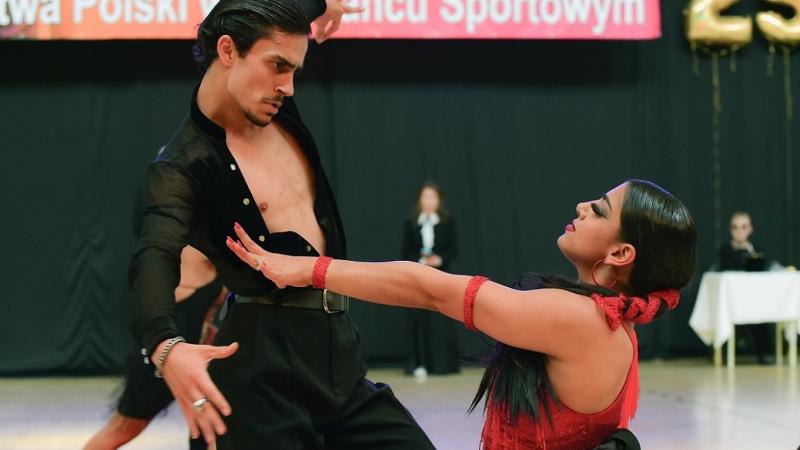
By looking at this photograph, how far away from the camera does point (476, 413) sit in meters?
6.36

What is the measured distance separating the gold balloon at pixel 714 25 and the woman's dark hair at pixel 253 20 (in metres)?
7.18

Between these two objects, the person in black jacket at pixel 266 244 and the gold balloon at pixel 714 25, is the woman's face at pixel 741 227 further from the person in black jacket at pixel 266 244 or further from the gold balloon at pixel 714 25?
the person in black jacket at pixel 266 244

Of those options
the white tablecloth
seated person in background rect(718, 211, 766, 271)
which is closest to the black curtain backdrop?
the white tablecloth

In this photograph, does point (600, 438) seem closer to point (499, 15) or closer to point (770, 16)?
point (499, 15)

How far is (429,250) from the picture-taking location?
7.96m

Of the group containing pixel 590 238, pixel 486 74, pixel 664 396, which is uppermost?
pixel 486 74

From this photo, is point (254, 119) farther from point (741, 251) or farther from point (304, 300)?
point (741, 251)

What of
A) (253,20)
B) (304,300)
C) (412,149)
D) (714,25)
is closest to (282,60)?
(253,20)

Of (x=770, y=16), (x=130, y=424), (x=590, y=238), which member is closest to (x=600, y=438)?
(x=590, y=238)

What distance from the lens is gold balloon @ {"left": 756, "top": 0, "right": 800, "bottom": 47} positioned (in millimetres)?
8922

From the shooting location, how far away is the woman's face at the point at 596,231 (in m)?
2.23

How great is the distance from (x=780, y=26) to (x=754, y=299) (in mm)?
2503

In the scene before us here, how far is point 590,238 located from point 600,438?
0.44m

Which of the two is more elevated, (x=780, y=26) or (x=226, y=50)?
(x=780, y=26)
